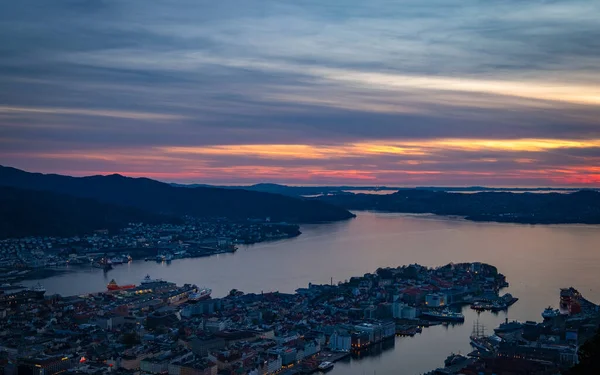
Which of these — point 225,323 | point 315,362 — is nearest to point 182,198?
point 225,323

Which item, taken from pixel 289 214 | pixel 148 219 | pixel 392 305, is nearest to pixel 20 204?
pixel 148 219

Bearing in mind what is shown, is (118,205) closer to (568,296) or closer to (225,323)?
(225,323)

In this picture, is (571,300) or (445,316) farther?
Result: (571,300)

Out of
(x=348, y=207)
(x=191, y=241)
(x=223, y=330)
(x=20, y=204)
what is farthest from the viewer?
(x=348, y=207)

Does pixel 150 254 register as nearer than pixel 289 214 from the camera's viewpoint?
Yes

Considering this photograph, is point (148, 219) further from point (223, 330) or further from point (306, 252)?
point (223, 330)

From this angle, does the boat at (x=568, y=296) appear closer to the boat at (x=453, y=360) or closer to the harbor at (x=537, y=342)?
the harbor at (x=537, y=342)
